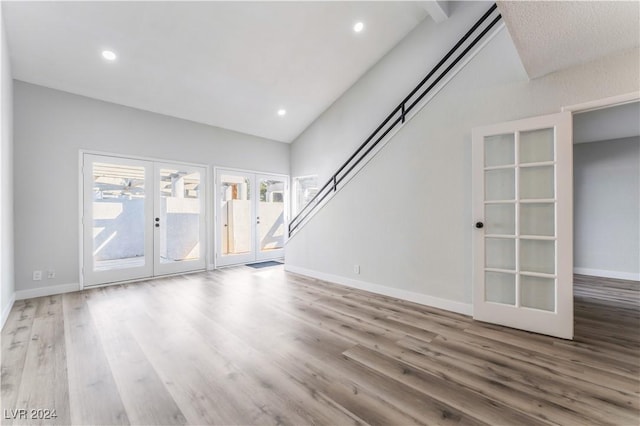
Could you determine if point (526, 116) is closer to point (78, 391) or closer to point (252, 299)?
point (252, 299)

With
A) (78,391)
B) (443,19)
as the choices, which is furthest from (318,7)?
(78,391)

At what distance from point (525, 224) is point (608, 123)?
10.1 ft

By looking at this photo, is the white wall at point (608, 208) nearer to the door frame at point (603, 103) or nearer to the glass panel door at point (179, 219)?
the door frame at point (603, 103)

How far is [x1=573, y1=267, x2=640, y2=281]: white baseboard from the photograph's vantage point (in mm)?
4746

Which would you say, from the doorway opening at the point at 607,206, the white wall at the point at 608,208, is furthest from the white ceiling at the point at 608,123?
the white wall at the point at 608,208

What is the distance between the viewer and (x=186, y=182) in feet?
17.5

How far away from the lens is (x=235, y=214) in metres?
6.20

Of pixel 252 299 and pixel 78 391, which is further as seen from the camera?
pixel 252 299

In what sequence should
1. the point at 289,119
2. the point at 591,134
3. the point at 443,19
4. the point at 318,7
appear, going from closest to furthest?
1. the point at 318,7
2. the point at 443,19
3. the point at 591,134
4. the point at 289,119

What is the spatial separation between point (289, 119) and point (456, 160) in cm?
400

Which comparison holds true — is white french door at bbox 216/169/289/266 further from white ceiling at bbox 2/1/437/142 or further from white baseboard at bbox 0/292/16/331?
white baseboard at bbox 0/292/16/331

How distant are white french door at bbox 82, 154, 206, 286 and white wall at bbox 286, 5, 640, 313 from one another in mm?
2742

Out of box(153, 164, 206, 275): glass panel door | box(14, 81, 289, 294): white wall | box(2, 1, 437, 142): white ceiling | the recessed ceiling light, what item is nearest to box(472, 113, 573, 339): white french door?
box(2, 1, 437, 142): white ceiling

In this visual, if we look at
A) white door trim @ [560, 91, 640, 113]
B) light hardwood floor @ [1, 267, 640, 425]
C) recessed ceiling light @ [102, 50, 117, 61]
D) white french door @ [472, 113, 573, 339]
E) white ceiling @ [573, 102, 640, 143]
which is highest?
recessed ceiling light @ [102, 50, 117, 61]
